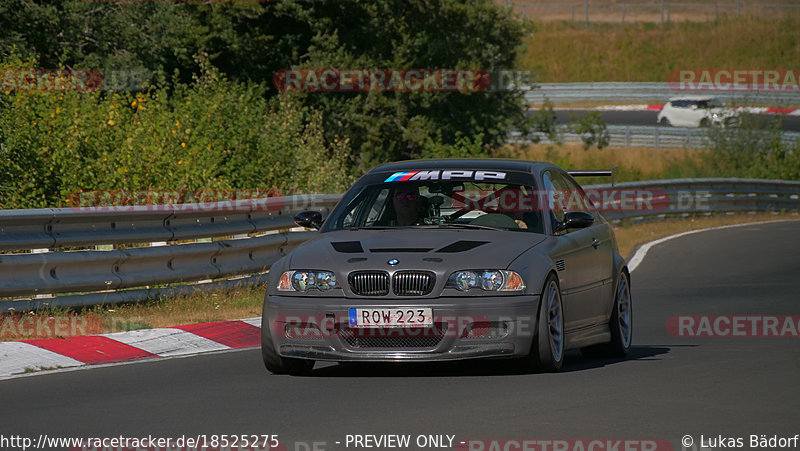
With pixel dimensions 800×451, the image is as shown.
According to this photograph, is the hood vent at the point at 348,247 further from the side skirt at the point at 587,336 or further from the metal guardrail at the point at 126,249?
the metal guardrail at the point at 126,249

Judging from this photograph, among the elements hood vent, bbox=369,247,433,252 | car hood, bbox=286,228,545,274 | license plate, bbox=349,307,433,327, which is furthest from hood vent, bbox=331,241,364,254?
license plate, bbox=349,307,433,327

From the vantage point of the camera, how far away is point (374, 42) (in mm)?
34875

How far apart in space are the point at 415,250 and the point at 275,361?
123 centimetres

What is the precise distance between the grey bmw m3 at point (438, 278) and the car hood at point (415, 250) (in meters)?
0.01

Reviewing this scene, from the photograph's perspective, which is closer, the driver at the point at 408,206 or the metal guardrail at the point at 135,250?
the driver at the point at 408,206

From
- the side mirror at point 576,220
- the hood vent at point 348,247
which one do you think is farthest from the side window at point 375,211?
the side mirror at point 576,220

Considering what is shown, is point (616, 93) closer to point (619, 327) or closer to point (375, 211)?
point (619, 327)

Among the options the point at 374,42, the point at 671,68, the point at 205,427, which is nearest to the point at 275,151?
the point at 374,42

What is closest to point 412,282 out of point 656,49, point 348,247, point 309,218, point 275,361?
point 348,247

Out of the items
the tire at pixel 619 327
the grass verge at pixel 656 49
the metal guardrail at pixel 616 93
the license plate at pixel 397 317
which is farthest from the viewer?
the grass verge at pixel 656 49

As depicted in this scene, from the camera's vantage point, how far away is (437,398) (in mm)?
8359

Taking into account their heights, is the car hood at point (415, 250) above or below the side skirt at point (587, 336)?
above

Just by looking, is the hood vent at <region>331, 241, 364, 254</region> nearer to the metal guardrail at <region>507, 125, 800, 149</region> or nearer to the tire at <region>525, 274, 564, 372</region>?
the tire at <region>525, 274, 564, 372</region>

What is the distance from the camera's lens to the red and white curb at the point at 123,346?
32.9ft
